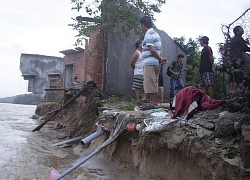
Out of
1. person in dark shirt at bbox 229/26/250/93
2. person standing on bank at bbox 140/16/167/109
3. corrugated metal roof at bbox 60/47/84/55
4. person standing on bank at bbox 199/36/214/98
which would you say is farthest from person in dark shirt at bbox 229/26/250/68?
corrugated metal roof at bbox 60/47/84/55

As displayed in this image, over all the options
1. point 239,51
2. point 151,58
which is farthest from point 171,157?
point 151,58

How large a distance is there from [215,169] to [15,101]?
1433 inches

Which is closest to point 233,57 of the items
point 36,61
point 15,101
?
point 36,61

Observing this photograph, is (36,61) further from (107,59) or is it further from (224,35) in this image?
(224,35)

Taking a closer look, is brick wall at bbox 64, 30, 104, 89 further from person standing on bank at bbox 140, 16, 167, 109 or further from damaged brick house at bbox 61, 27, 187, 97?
person standing on bank at bbox 140, 16, 167, 109

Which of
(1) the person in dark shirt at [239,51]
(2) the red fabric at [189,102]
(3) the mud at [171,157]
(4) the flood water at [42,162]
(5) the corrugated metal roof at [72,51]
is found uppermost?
(5) the corrugated metal roof at [72,51]

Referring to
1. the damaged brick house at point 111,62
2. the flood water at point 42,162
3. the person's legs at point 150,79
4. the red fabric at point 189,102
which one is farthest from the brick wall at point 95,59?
the red fabric at point 189,102

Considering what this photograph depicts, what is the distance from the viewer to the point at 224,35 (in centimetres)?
310

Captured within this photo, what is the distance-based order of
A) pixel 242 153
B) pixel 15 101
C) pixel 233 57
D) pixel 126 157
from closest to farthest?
1. pixel 242 153
2. pixel 233 57
3. pixel 126 157
4. pixel 15 101

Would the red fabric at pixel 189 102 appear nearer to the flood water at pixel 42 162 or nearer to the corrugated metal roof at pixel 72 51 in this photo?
the flood water at pixel 42 162

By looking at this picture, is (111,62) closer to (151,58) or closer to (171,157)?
(151,58)

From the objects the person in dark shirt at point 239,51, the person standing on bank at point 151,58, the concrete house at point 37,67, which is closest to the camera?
the person in dark shirt at point 239,51

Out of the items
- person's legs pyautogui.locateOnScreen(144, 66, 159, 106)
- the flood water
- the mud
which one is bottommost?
the flood water

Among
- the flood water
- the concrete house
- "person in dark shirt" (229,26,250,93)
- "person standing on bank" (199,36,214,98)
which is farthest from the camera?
the concrete house
